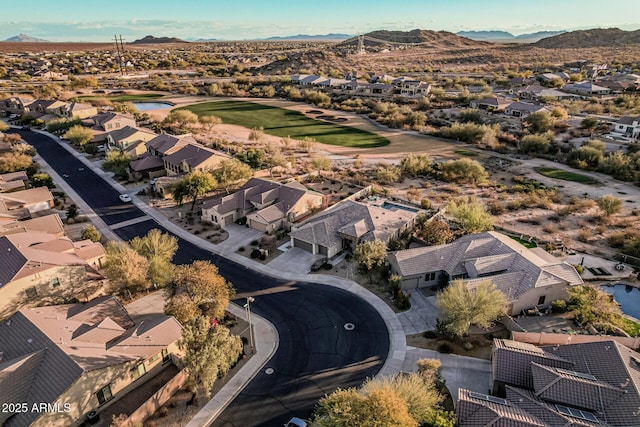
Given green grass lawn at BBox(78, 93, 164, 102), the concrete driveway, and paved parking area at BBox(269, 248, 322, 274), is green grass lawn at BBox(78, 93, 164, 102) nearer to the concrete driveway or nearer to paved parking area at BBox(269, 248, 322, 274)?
paved parking area at BBox(269, 248, 322, 274)

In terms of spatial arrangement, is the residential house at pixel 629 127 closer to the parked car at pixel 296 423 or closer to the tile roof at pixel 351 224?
the tile roof at pixel 351 224

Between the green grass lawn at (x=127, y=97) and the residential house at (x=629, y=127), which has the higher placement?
the green grass lawn at (x=127, y=97)

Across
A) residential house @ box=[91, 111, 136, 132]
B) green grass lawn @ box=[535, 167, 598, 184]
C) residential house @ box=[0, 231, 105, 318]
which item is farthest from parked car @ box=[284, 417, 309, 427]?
residential house @ box=[91, 111, 136, 132]

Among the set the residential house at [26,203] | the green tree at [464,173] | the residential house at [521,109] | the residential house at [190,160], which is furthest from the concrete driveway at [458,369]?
the residential house at [521,109]

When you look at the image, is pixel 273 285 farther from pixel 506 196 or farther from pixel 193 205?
pixel 506 196

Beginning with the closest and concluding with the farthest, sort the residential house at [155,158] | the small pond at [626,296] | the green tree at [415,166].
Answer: the small pond at [626,296] < the residential house at [155,158] < the green tree at [415,166]

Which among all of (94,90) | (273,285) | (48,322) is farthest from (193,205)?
(94,90)
